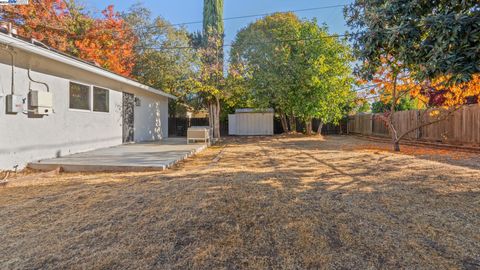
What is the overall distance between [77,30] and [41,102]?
10859 mm

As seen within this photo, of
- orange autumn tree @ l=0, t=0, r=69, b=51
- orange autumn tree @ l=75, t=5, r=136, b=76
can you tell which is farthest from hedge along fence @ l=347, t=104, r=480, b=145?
orange autumn tree @ l=0, t=0, r=69, b=51

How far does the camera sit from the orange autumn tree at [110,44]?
14.7 meters

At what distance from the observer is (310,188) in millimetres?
4375

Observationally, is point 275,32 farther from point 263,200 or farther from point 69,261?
point 69,261

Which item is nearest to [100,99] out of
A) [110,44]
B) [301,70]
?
[110,44]

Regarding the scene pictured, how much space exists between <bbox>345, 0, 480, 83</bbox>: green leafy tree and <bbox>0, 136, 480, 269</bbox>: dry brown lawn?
67.1 inches

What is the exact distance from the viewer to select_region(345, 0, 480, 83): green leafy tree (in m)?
3.07

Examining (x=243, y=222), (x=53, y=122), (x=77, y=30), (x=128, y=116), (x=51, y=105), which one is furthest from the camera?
(x=77, y=30)

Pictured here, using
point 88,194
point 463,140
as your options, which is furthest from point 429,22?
point 463,140

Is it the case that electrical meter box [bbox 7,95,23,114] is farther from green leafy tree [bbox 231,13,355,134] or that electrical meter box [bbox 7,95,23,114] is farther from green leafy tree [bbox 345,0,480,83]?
green leafy tree [bbox 231,13,355,134]

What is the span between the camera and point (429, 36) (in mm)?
3525

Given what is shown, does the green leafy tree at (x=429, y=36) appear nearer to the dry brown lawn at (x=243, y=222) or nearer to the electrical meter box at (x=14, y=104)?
the dry brown lawn at (x=243, y=222)

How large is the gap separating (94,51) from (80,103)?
799 cm

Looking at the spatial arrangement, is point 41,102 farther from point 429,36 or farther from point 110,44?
point 110,44
